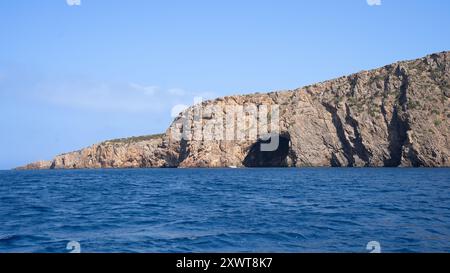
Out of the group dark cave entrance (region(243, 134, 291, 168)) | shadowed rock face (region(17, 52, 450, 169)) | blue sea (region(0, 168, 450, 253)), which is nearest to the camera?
blue sea (region(0, 168, 450, 253))

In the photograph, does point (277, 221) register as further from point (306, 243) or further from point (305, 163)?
point (305, 163)

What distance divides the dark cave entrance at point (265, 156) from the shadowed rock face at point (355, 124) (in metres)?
0.30

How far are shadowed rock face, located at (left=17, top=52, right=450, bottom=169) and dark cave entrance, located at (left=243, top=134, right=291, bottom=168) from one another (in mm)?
297

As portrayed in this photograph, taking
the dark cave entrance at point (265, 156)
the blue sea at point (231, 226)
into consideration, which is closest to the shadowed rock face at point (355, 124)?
the dark cave entrance at point (265, 156)

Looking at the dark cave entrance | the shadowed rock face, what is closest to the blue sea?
the shadowed rock face

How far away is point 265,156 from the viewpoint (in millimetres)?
133000

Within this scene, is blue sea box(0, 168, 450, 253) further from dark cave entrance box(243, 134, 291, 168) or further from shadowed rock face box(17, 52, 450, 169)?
dark cave entrance box(243, 134, 291, 168)

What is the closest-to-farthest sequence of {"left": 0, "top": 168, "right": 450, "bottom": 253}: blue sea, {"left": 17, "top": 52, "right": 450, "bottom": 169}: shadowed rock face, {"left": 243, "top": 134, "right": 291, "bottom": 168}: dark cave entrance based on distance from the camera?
{"left": 0, "top": 168, "right": 450, "bottom": 253}: blue sea → {"left": 17, "top": 52, "right": 450, "bottom": 169}: shadowed rock face → {"left": 243, "top": 134, "right": 291, "bottom": 168}: dark cave entrance

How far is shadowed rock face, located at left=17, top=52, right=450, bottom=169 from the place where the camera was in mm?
105500

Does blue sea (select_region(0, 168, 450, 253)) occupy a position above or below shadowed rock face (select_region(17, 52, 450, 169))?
below

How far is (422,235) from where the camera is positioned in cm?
1486

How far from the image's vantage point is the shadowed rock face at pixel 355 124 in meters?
106

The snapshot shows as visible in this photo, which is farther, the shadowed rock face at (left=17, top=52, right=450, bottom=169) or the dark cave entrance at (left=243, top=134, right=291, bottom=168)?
the dark cave entrance at (left=243, top=134, right=291, bottom=168)
